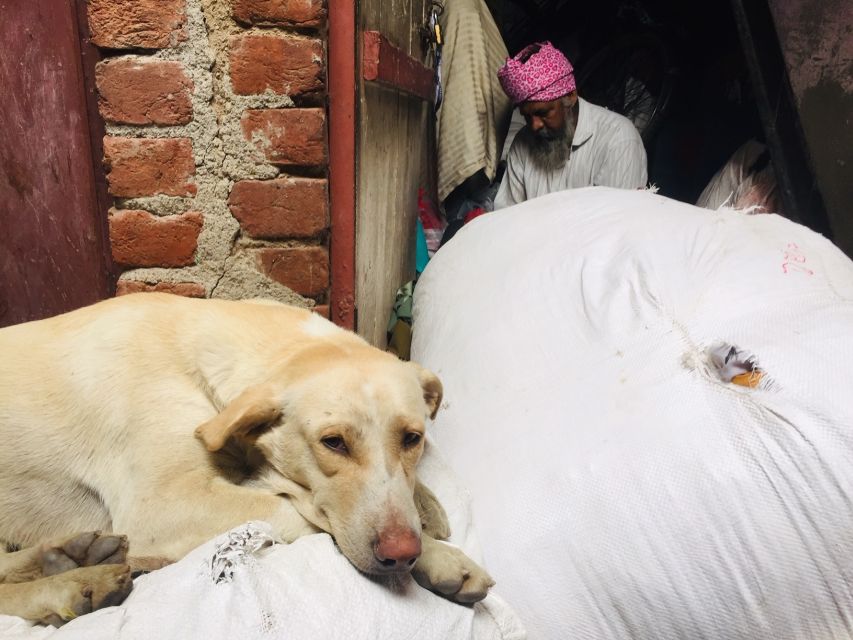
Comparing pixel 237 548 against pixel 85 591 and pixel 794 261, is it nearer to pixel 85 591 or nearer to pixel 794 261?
pixel 85 591

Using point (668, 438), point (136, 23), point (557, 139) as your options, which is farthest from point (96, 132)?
point (557, 139)

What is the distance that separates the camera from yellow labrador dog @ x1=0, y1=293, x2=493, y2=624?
1.15 m

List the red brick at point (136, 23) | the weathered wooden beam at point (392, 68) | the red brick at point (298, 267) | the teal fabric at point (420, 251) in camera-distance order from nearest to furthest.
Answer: the red brick at point (136, 23), the red brick at point (298, 267), the weathered wooden beam at point (392, 68), the teal fabric at point (420, 251)

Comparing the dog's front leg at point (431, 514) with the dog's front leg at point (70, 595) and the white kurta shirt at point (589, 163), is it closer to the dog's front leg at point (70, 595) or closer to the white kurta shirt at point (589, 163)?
the dog's front leg at point (70, 595)

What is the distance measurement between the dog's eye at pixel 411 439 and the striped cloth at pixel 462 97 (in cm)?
218

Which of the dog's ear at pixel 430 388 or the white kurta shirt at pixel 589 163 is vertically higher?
the white kurta shirt at pixel 589 163

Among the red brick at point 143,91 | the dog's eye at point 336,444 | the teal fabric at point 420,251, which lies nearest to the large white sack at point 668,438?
the dog's eye at point 336,444

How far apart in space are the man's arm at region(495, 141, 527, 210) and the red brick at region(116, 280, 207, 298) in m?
2.22

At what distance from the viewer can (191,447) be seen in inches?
50.4

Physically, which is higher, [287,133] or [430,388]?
[287,133]

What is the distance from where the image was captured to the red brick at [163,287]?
178cm

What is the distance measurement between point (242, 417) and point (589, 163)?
2839 millimetres

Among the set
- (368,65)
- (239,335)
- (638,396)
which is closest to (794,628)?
(638,396)

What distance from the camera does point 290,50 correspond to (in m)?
1.66
